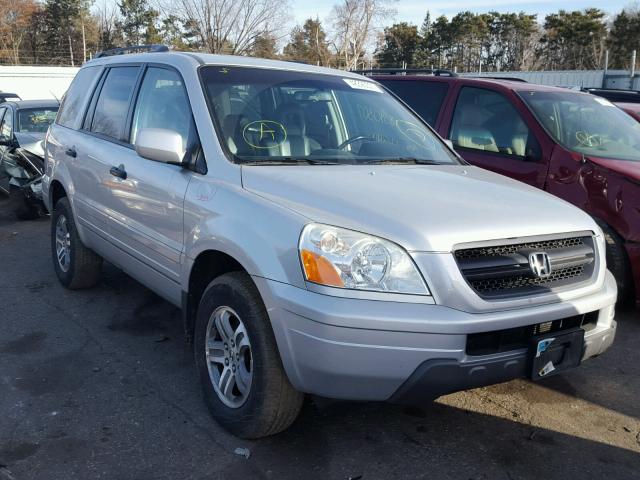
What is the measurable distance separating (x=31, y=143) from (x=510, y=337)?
776 centimetres

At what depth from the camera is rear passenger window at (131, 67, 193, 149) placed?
367 cm

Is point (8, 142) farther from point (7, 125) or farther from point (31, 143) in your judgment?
point (7, 125)

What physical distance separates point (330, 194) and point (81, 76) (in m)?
3.66

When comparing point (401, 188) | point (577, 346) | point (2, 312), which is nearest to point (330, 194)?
point (401, 188)

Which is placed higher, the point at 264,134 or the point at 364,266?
the point at 264,134

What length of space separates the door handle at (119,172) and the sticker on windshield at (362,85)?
1613 mm

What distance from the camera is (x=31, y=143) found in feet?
28.2

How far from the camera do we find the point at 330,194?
113 inches

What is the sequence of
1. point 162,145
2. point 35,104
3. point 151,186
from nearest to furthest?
point 162,145 → point 151,186 → point 35,104

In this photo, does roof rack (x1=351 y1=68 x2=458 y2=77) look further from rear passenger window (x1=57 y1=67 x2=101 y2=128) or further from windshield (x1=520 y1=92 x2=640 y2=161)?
rear passenger window (x1=57 y1=67 x2=101 y2=128)

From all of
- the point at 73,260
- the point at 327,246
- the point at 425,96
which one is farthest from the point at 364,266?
the point at 425,96

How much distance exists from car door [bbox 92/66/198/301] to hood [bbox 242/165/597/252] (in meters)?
0.64

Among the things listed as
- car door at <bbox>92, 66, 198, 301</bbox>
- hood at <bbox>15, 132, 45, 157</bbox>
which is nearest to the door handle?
car door at <bbox>92, 66, 198, 301</bbox>

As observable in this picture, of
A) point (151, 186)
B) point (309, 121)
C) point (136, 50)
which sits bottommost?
point (151, 186)
